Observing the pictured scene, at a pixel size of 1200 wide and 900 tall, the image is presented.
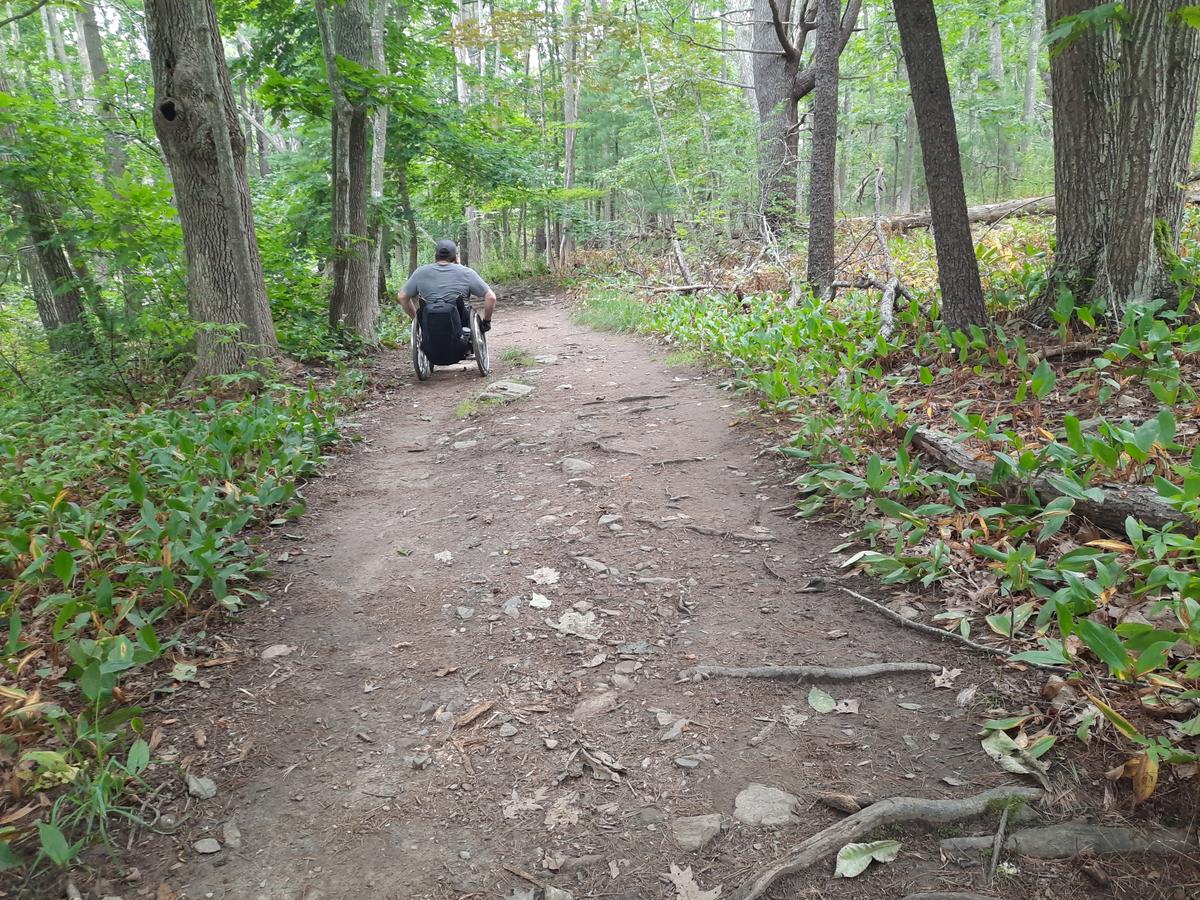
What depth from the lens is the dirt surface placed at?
76.4 inches

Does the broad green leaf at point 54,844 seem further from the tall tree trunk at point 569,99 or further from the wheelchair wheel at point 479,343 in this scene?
the tall tree trunk at point 569,99

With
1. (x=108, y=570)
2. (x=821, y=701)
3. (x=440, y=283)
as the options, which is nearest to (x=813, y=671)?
(x=821, y=701)

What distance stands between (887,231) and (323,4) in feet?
29.9

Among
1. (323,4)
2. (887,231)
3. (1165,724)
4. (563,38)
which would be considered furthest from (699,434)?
(563,38)

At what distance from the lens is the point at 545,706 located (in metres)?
2.62

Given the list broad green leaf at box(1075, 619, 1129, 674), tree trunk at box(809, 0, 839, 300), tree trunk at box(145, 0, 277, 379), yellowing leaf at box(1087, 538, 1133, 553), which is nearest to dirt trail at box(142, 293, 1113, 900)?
broad green leaf at box(1075, 619, 1129, 674)

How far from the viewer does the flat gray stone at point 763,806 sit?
200 cm

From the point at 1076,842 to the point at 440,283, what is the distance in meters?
7.58

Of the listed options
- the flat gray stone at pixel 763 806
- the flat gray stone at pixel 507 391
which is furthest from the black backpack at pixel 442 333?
the flat gray stone at pixel 763 806

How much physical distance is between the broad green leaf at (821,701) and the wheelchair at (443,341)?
647 centimetres

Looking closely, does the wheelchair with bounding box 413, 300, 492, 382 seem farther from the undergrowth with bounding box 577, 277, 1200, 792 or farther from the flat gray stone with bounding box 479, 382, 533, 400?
the undergrowth with bounding box 577, 277, 1200, 792

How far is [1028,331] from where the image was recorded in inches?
195

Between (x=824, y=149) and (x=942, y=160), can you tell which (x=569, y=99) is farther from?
(x=942, y=160)

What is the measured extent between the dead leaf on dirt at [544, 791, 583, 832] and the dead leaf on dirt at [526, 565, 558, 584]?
141 centimetres
